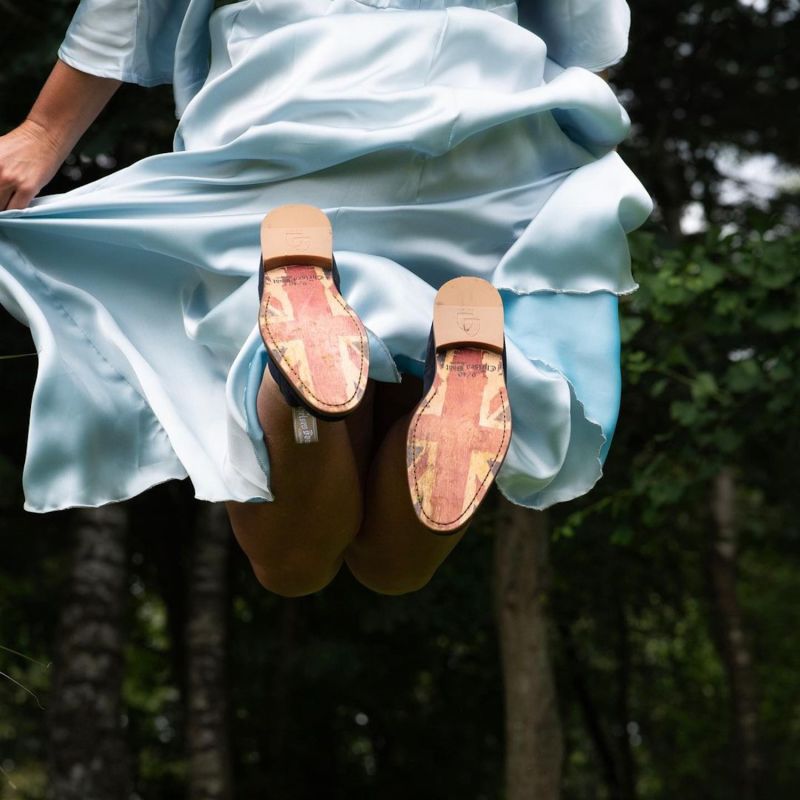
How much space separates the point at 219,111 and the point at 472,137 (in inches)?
14.5

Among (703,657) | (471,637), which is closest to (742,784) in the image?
(471,637)

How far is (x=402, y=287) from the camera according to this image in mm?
1906

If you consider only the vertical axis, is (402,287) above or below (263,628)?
above

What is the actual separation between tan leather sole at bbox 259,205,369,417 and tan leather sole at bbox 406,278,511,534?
11 centimetres

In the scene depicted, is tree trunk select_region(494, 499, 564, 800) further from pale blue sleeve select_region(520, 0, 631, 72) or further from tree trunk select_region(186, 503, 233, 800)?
pale blue sleeve select_region(520, 0, 631, 72)

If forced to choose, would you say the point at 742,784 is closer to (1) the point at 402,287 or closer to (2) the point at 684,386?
(2) the point at 684,386

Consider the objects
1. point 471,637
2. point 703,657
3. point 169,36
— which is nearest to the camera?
point 169,36

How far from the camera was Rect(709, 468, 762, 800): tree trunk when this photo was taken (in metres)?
9.54

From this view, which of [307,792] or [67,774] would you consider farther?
[307,792]

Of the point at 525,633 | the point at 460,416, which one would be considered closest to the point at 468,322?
the point at 460,416

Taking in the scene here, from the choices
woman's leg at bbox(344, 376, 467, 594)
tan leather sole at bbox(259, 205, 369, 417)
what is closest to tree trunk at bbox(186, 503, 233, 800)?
woman's leg at bbox(344, 376, 467, 594)

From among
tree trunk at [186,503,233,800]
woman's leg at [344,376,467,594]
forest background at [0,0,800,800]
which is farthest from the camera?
tree trunk at [186,503,233,800]

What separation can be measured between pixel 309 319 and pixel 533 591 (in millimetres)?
4956

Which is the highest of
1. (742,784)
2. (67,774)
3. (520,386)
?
(520,386)
